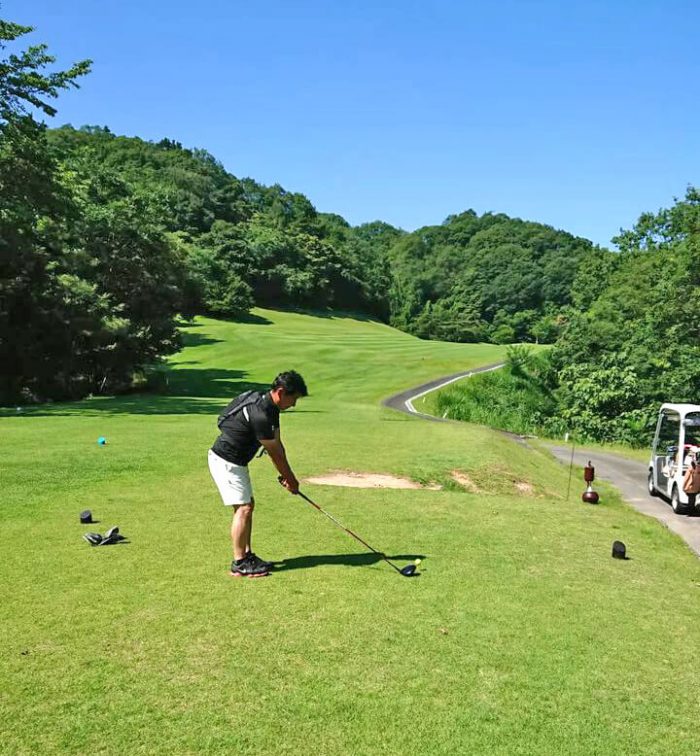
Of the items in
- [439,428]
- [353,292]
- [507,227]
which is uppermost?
[507,227]

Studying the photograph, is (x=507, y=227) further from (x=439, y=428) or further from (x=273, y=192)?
(x=439, y=428)

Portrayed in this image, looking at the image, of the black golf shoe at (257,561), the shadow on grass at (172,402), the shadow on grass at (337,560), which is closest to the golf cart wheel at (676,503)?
the shadow on grass at (337,560)

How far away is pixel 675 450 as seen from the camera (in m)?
20.0

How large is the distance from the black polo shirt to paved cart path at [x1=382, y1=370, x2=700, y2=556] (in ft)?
33.5

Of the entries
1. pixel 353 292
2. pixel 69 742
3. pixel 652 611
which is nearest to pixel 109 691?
pixel 69 742

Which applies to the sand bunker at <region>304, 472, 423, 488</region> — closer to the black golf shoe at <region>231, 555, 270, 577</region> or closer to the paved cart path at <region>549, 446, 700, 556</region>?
the paved cart path at <region>549, 446, 700, 556</region>

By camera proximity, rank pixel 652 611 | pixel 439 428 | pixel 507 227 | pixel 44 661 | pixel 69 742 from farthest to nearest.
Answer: pixel 507 227 < pixel 439 428 < pixel 652 611 < pixel 44 661 < pixel 69 742

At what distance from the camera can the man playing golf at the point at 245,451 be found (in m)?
7.68

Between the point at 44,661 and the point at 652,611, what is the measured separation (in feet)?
20.6

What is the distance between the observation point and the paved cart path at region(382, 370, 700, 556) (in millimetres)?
17031

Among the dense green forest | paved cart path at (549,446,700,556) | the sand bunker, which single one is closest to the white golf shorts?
the sand bunker

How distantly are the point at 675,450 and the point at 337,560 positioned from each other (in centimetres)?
1462

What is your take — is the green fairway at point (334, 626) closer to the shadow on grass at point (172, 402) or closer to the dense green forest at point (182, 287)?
the shadow on grass at point (172, 402)

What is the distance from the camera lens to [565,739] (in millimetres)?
4895
